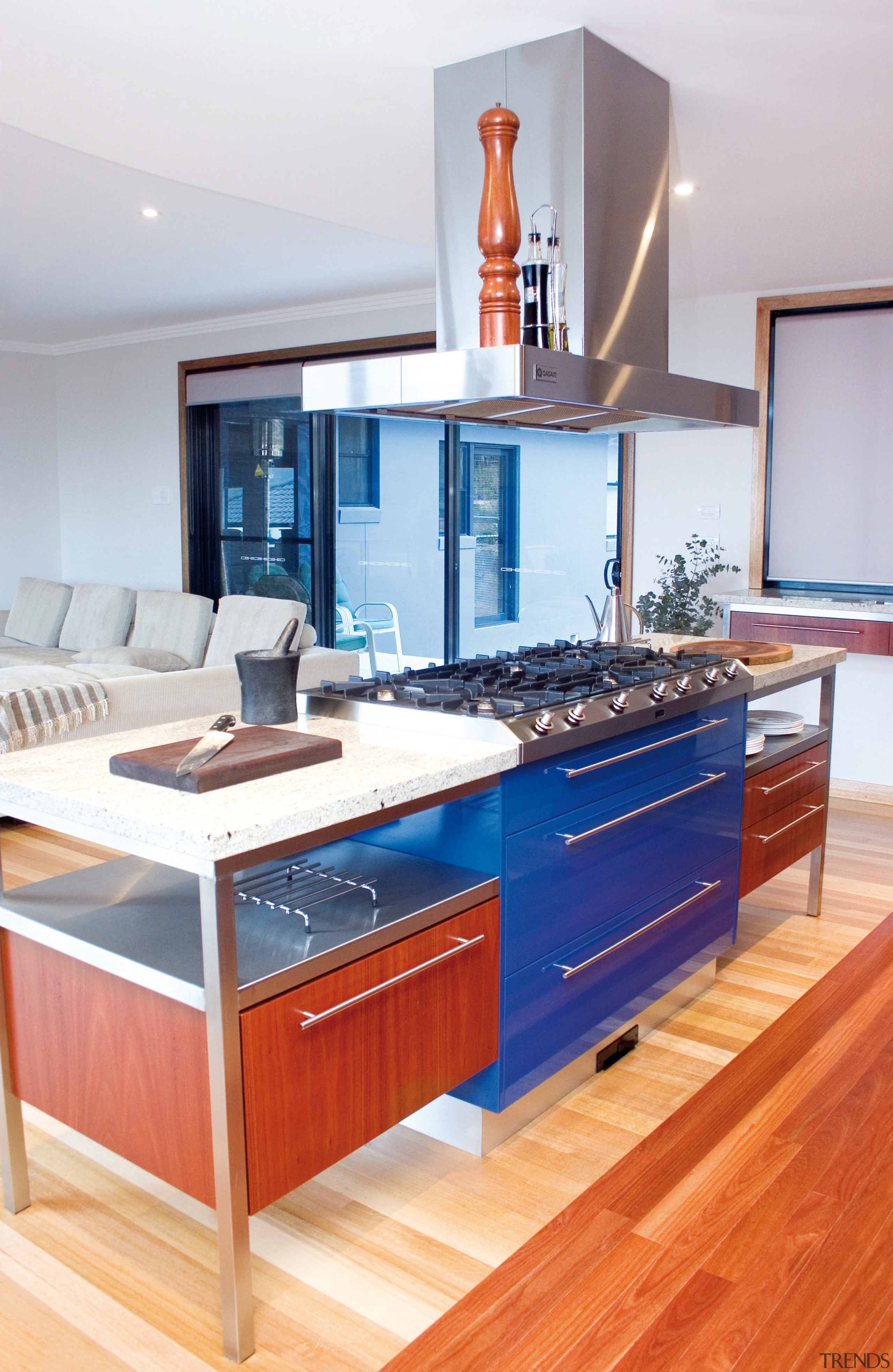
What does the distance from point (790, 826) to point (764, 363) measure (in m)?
2.57

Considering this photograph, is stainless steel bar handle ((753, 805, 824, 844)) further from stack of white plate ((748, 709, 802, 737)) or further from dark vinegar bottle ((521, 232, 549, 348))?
dark vinegar bottle ((521, 232, 549, 348))

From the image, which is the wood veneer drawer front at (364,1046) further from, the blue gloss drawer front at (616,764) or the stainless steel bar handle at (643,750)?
the stainless steel bar handle at (643,750)

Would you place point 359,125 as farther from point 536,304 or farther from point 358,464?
point 358,464

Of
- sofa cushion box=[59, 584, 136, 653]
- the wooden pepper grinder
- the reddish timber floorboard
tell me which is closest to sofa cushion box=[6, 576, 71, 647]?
sofa cushion box=[59, 584, 136, 653]

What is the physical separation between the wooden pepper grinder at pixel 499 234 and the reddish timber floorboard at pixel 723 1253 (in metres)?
1.61

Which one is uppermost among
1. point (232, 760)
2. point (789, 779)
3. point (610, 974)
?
point (232, 760)

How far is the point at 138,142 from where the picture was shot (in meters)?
2.86

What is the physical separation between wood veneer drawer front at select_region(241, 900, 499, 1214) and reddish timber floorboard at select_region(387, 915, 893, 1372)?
0.32 metres

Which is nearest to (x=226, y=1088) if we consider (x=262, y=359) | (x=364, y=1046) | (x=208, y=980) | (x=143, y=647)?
(x=208, y=980)

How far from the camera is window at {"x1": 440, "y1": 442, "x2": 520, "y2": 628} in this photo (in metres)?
5.99

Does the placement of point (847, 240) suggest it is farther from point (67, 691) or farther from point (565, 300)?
point (67, 691)

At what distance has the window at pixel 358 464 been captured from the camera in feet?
20.4

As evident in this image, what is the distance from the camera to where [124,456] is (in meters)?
7.16

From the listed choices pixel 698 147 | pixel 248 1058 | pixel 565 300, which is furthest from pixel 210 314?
pixel 248 1058
